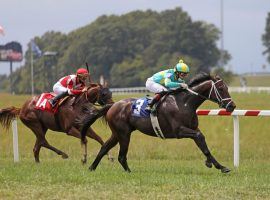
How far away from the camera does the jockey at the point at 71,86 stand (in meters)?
13.2

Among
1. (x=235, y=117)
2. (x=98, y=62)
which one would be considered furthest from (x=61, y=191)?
(x=98, y=62)

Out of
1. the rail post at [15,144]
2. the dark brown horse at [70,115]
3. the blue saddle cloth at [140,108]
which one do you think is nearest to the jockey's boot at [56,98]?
the dark brown horse at [70,115]

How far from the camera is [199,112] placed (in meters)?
13.1

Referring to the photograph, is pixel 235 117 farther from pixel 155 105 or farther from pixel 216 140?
pixel 216 140

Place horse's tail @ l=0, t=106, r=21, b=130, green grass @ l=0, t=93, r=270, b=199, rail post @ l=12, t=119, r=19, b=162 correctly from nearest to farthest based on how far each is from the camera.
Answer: green grass @ l=0, t=93, r=270, b=199
rail post @ l=12, t=119, r=19, b=162
horse's tail @ l=0, t=106, r=21, b=130

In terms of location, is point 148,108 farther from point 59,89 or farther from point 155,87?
point 59,89

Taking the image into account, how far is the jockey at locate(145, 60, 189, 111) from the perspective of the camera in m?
10.8

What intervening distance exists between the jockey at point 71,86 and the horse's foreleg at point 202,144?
10.6 feet

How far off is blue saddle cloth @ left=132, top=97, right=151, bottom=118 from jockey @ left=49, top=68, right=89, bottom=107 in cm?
230

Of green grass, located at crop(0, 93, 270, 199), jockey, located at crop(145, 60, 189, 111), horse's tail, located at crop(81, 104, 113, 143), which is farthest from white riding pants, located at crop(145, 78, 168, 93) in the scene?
green grass, located at crop(0, 93, 270, 199)

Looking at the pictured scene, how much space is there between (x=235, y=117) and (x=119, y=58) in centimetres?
8319

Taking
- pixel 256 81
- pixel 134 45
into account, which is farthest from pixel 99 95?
pixel 134 45

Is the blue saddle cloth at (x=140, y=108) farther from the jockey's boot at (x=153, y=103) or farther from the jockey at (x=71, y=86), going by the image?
the jockey at (x=71, y=86)

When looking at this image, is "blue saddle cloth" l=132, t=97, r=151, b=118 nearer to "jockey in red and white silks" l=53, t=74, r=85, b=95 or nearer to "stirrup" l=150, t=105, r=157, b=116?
"stirrup" l=150, t=105, r=157, b=116
